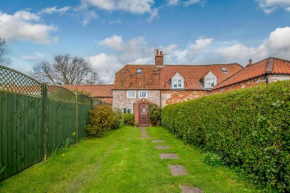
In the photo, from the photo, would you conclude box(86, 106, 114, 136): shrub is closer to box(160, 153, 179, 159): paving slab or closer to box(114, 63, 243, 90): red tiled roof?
box(160, 153, 179, 159): paving slab

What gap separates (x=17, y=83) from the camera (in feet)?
14.1

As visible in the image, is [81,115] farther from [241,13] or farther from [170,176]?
[241,13]

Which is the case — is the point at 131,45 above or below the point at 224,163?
above

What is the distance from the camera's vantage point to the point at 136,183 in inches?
146

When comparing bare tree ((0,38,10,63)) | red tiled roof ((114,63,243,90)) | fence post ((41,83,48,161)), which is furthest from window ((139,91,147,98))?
bare tree ((0,38,10,63))

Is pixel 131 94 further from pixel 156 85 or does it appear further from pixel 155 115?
pixel 155 115

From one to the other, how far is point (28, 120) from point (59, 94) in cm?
221

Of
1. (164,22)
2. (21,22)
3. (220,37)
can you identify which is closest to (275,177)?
(164,22)

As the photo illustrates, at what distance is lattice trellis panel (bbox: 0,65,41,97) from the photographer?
383 cm

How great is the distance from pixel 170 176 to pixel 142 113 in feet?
51.9

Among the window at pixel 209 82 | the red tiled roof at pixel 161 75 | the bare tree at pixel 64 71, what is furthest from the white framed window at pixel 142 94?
the bare tree at pixel 64 71

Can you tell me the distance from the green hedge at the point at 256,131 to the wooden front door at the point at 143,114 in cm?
1421

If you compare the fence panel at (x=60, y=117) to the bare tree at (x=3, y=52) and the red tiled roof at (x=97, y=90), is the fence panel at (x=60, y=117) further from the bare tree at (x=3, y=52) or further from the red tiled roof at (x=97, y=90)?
the bare tree at (x=3, y=52)

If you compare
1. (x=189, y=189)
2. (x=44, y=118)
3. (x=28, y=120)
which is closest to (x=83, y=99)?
(x=44, y=118)
